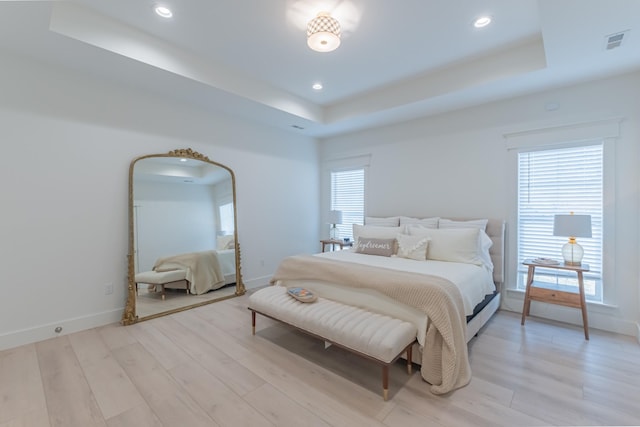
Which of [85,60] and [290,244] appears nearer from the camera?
[85,60]

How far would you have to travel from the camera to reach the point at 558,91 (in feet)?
10.8

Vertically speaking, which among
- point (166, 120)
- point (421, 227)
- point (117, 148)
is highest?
point (166, 120)

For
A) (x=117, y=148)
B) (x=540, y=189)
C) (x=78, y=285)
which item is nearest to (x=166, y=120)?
(x=117, y=148)

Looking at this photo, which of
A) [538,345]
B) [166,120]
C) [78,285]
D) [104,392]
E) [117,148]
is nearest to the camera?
[104,392]

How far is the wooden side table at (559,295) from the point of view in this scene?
2836 mm

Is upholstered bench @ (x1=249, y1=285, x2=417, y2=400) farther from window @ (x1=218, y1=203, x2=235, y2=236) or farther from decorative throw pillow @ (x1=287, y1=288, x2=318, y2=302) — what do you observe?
window @ (x1=218, y1=203, x2=235, y2=236)

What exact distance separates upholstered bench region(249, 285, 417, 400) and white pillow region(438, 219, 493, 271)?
63.4 inches

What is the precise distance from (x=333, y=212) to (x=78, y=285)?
3.72 m

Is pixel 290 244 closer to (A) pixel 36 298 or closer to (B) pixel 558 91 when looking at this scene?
(A) pixel 36 298

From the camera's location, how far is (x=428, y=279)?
2324mm

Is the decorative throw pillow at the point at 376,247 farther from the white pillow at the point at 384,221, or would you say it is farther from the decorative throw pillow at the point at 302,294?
the decorative throw pillow at the point at 302,294

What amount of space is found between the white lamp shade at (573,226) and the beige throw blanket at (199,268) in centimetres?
422

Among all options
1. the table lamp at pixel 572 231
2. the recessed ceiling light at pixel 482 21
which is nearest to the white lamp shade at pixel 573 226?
the table lamp at pixel 572 231

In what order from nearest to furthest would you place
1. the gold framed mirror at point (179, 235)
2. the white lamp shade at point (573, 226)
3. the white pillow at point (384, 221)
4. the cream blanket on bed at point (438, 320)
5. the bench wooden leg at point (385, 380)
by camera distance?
the bench wooden leg at point (385, 380) < the cream blanket on bed at point (438, 320) < the white lamp shade at point (573, 226) < the gold framed mirror at point (179, 235) < the white pillow at point (384, 221)
